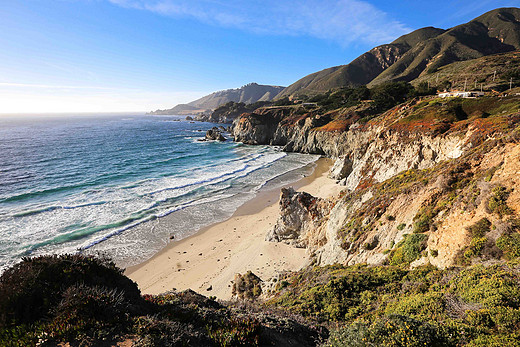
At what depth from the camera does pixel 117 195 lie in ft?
100

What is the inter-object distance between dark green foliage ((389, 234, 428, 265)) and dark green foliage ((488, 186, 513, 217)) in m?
2.43

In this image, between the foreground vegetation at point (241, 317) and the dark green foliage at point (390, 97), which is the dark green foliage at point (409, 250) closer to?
the foreground vegetation at point (241, 317)

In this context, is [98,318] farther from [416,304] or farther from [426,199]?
[426,199]

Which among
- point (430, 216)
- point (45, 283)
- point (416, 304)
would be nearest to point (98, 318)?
point (45, 283)

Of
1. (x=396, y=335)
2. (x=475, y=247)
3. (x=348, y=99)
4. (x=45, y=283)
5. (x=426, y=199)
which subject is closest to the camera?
(x=396, y=335)

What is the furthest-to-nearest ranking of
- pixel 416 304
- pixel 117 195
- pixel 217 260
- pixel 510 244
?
pixel 117 195, pixel 217 260, pixel 510 244, pixel 416 304

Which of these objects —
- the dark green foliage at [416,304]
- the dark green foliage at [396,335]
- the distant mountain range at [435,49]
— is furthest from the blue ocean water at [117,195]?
the distant mountain range at [435,49]

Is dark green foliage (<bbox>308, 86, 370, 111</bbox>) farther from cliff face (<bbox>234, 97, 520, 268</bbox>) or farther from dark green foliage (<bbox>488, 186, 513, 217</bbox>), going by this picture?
dark green foliage (<bbox>488, 186, 513, 217</bbox>)

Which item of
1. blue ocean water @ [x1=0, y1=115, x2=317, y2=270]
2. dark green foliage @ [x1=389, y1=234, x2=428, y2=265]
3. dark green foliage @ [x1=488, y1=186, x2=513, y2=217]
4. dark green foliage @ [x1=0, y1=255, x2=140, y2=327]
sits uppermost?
dark green foliage @ [x1=488, y1=186, x2=513, y2=217]

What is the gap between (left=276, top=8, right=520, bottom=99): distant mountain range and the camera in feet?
360

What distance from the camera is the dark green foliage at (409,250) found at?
30.8ft

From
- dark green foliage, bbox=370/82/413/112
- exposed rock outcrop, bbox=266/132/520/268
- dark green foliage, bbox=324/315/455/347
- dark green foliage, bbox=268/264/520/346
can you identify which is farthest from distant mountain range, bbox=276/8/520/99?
dark green foliage, bbox=324/315/455/347

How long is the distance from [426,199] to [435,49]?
151071mm

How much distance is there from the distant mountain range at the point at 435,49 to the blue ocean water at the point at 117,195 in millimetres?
96918
